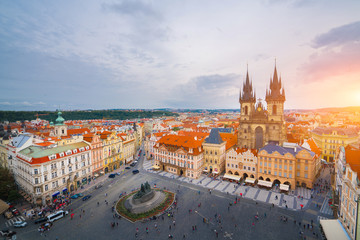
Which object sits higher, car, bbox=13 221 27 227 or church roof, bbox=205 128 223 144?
church roof, bbox=205 128 223 144

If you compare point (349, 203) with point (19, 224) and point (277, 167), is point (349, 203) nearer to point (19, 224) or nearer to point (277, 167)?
point (277, 167)

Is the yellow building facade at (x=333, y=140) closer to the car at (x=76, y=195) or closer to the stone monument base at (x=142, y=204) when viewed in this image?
the stone monument base at (x=142, y=204)

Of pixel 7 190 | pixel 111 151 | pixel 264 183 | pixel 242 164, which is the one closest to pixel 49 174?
pixel 7 190

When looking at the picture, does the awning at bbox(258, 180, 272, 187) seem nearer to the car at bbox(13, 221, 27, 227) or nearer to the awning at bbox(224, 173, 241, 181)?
the awning at bbox(224, 173, 241, 181)

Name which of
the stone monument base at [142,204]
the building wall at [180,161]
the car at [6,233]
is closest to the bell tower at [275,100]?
the building wall at [180,161]

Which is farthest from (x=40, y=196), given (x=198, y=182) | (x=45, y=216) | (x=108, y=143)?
(x=198, y=182)

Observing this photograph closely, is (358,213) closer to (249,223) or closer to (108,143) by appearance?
(249,223)

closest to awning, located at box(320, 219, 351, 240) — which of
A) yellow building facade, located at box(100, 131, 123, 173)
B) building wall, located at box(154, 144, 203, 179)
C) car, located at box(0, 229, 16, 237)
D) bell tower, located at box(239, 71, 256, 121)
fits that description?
building wall, located at box(154, 144, 203, 179)
